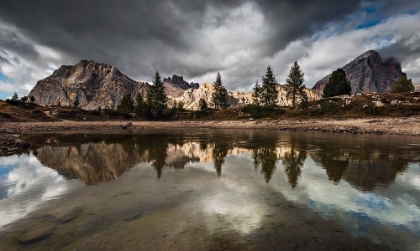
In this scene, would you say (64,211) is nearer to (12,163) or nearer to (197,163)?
(197,163)

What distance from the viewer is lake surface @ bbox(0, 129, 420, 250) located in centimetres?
523

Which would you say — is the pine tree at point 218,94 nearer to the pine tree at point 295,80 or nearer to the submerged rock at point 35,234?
the pine tree at point 295,80

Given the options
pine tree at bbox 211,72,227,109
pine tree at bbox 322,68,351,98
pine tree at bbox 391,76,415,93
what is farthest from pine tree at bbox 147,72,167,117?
pine tree at bbox 391,76,415,93

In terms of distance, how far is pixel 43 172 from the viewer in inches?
463

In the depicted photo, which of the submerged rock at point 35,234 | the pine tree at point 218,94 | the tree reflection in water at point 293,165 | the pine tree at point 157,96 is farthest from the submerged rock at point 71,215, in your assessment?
the pine tree at point 218,94

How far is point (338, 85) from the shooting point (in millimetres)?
86938

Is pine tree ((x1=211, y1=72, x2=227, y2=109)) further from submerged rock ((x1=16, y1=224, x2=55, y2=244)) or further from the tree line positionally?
submerged rock ((x1=16, y1=224, x2=55, y2=244))

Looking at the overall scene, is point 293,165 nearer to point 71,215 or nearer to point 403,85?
point 71,215

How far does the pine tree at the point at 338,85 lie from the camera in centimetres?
8694

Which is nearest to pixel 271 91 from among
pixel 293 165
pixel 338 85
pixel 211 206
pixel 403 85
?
pixel 338 85

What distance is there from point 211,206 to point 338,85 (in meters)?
97.7

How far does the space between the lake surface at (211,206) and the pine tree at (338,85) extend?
86.0m

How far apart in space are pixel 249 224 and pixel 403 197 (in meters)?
6.54

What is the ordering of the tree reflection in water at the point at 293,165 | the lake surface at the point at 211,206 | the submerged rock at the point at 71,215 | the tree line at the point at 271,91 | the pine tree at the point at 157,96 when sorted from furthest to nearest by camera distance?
1. the pine tree at the point at 157,96
2. the tree line at the point at 271,91
3. the tree reflection in water at the point at 293,165
4. the submerged rock at the point at 71,215
5. the lake surface at the point at 211,206
